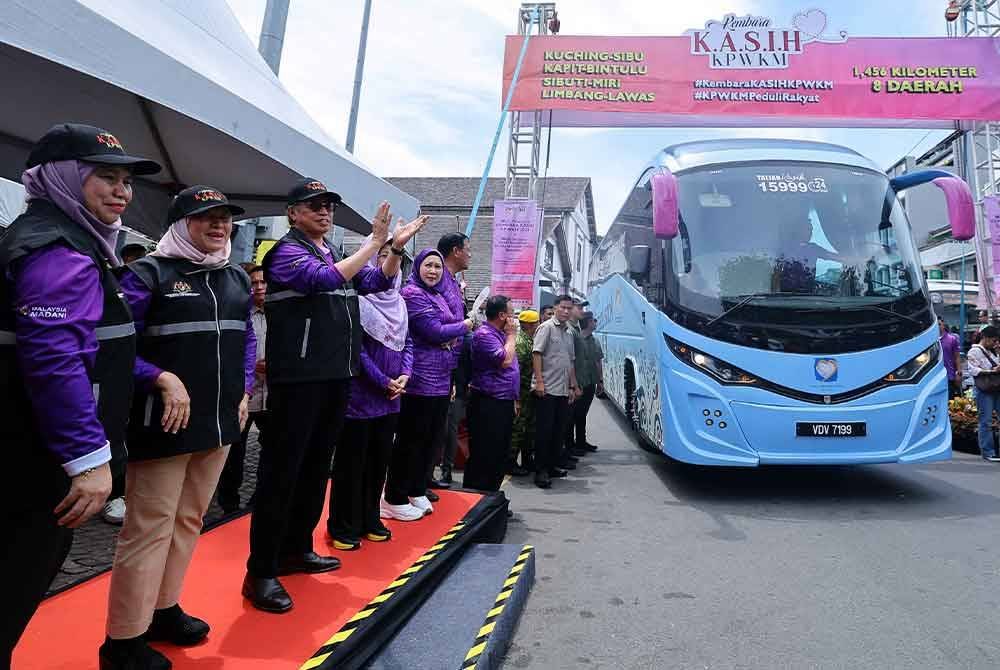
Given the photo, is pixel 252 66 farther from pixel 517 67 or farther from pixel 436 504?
pixel 517 67

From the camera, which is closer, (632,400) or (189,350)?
(189,350)

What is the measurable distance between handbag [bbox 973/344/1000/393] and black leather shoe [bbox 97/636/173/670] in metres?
9.27

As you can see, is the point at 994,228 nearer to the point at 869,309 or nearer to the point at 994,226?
the point at 994,226

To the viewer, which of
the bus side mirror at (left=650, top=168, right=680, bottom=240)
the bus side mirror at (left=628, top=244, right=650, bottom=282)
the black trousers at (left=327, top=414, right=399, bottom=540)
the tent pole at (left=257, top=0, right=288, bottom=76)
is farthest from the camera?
the tent pole at (left=257, top=0, right=288, bottom=76)

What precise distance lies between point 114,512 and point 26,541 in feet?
11.3

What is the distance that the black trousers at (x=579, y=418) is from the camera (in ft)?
27.1

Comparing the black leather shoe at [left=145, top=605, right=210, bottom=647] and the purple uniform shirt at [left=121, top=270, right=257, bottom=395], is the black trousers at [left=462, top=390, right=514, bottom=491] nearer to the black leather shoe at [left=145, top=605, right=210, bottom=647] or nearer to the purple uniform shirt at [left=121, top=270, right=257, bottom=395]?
the black leather shoe at [left=145, top=605, right=210, bottom=647]

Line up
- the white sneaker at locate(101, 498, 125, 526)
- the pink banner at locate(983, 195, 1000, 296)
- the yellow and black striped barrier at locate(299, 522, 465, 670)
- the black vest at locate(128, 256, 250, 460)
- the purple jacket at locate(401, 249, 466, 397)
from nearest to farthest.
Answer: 1. the black vest at locate(128, 256, 250, 460)
2. the yellow and black striped barrier at locate(299, 522, 465, 670)
3. the purple jacket at locate(401, 249, 466, 397)
4. the white sneaker at locate(101, 498, 125, 526)
5. the pink banner at locate(983, 195, 1000, 296)

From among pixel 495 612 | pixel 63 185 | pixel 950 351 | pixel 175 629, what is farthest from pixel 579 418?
pixel 63 185

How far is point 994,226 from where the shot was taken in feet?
35.0

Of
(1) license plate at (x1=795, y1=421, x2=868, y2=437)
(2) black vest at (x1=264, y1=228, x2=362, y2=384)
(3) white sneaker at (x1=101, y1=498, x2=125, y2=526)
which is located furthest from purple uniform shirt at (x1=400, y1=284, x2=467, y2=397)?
(1) license plate at (x1=795, y1=421, x2=868, y2=437)

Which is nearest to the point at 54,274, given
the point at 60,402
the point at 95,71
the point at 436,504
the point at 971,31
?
the point at 60,402

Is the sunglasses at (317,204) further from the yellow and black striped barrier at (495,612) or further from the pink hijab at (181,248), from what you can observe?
the yellow and black striped barrier at (495,612)

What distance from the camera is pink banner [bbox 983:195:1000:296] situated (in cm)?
1060
